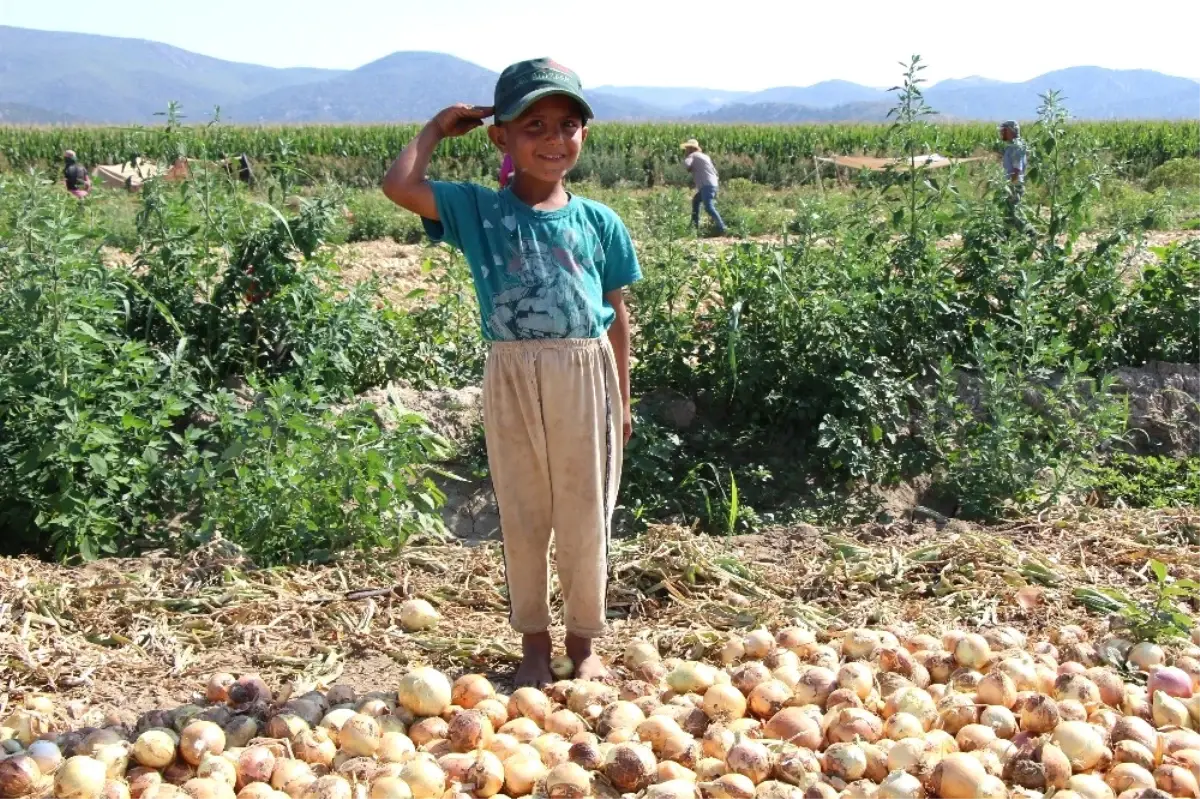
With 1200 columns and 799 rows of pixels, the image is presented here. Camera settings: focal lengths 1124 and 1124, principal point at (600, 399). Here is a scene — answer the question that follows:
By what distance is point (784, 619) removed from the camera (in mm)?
3322

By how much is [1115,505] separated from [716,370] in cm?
185

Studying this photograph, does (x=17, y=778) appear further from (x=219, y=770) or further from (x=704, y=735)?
(x=704, y=735)

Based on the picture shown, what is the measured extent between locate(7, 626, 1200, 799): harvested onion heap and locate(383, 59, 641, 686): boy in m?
0.38

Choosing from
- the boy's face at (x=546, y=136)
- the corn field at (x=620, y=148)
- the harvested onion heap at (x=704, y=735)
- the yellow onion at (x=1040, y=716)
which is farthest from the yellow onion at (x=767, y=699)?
the corn field at (x=620, y=148)

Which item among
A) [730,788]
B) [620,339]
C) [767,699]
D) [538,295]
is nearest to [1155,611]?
[767,699]

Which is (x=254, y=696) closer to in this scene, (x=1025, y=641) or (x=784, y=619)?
(x=784, y=619)

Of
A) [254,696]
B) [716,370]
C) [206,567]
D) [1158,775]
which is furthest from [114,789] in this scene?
[716,370]

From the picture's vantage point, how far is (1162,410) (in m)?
5.55

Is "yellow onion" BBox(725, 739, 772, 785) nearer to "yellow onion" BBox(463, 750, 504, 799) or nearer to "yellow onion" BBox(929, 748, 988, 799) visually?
"yellow onion" BBox(929, 748, 988, 799)

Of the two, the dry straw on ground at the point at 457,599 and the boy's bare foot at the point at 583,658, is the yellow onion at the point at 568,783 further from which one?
the dry straw on ground at the point at 457,599

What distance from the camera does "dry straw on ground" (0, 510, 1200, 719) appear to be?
3.14 metres

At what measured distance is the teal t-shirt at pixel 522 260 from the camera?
2725 millimetres

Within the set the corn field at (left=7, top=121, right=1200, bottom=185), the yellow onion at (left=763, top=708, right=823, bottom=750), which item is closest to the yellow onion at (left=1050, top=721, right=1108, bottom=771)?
the yellow onion at (left=763, top=708, right=823, bottom=750)

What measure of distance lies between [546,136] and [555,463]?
803 mm
